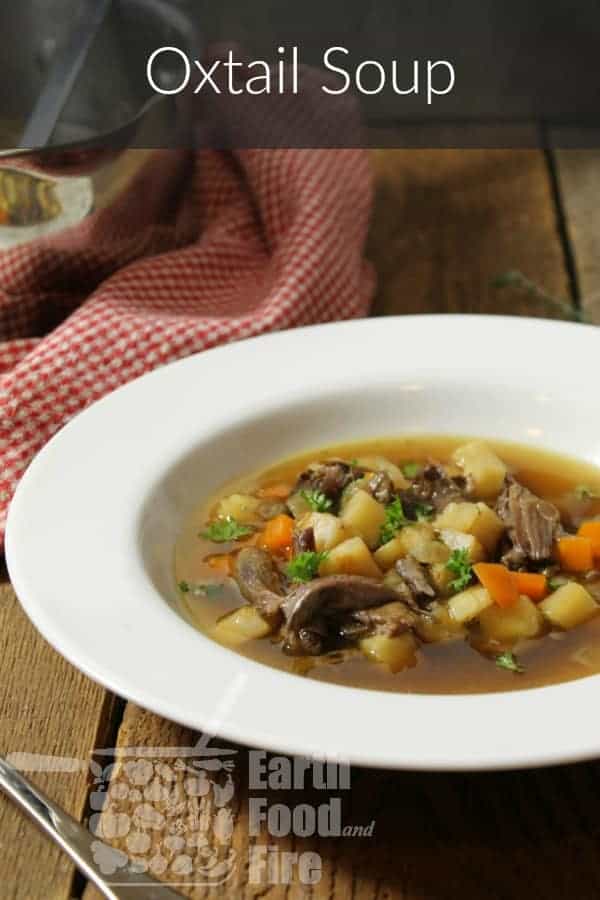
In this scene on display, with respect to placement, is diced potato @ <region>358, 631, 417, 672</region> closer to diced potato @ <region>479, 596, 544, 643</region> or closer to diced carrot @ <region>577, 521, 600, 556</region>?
diced potato @ <region>479, 596, 544, 643</region>

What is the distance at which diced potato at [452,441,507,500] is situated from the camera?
270 cm

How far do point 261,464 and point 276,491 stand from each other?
0.43ft

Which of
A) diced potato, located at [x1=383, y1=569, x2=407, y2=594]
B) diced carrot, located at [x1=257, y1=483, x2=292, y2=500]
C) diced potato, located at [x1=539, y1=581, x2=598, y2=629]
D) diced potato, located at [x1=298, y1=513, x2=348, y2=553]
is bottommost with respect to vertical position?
diced potato, located at [x1=539, y1=581, x2=598, y2=629]

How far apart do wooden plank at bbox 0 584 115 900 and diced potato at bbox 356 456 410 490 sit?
31.2 inches

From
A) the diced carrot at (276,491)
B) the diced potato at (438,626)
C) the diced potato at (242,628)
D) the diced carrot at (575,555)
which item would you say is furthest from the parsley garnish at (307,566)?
the diced carrot at (575,555)

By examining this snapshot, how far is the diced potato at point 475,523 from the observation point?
2488mm

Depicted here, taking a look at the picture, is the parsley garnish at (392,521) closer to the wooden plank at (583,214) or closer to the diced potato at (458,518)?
the diced potato at (458,518)

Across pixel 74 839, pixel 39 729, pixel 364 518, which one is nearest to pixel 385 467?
pixel 364 518

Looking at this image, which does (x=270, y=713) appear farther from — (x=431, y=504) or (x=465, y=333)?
(x=465, y=333)

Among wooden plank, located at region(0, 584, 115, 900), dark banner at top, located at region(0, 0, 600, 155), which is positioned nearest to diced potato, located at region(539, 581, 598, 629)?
wooden plank, located at region(0, 584, 115, 900)

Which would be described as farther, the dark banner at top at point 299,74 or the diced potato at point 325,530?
the dark banner at top at point 299,74

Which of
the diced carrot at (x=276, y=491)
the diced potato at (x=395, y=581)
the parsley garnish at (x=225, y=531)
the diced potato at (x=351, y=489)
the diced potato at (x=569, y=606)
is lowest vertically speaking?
the diced potato at (x=569, y=606)

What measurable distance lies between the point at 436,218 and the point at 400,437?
164cm

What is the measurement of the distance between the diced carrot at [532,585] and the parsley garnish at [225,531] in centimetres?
55
